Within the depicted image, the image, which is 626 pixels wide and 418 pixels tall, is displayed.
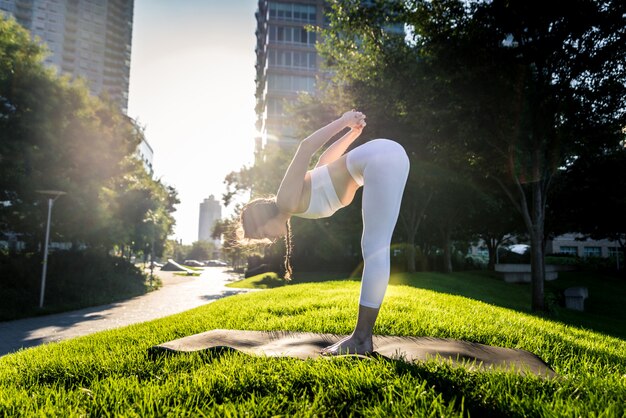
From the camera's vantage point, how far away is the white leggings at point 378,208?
3.03 meters

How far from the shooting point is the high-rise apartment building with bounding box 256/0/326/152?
69000 mm

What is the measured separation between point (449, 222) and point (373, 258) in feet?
84.6

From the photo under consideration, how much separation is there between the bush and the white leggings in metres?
14.8

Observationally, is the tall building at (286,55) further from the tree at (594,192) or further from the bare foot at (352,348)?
the bare foot at (352,348)

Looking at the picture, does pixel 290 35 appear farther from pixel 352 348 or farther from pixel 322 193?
pixel 352 348

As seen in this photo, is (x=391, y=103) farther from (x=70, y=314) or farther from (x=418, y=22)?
(x=70, y=314)

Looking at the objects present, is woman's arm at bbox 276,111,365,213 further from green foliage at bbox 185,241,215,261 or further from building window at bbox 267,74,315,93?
green foliage at bbox 185,241,215,261

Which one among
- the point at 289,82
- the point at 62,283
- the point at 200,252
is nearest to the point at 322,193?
the point at 62,283

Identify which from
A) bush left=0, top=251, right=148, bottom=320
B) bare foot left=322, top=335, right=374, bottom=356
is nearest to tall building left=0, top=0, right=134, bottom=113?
bush left=0, top=251, right=148, bottom=320

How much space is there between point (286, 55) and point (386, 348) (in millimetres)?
72187

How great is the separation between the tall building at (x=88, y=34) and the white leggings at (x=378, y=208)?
105 m

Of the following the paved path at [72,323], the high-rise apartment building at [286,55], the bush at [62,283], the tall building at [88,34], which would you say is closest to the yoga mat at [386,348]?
the paved path at [72,323]

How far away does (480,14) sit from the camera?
35.7ft

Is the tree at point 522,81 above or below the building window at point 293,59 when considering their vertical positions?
below
